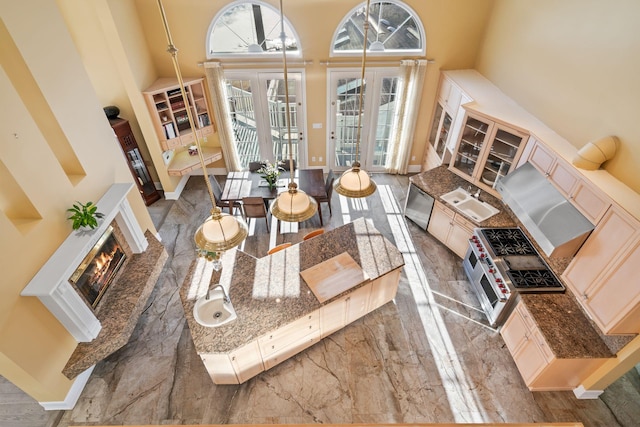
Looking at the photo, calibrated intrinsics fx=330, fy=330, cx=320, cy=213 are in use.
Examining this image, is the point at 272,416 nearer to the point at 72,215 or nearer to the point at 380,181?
the point at 72,215

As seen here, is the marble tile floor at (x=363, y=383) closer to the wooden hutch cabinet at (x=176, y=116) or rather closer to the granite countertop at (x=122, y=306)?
the granite countertop at (x=122, y=306)

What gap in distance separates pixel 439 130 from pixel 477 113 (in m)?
1.65

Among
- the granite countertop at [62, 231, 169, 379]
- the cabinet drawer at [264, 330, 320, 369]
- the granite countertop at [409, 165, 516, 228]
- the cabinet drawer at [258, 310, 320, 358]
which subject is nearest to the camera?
the cabinet drawer at [258, 310, 320, 358]

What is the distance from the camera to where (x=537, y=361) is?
390 centimetres

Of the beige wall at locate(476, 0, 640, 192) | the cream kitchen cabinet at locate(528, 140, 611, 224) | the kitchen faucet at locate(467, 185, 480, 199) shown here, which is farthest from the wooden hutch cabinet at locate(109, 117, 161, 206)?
the beige wall at locate(476, 0, 640, 192)

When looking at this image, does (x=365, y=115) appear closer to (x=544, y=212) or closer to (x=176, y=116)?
(x=176, y=116)

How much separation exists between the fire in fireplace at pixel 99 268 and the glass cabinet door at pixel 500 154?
582 centimetres

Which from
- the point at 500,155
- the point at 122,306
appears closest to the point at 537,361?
the point at 500,155

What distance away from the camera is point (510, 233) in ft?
16.3

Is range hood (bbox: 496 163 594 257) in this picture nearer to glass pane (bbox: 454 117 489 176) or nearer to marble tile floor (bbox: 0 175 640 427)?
glass pane (bbox: 454 117 489 176)

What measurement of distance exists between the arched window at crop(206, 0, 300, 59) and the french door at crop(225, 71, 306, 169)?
17.1 inches

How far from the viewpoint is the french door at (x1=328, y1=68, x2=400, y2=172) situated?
6863 millimetres

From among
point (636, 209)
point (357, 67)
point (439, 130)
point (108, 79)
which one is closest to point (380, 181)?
point (439, 130)

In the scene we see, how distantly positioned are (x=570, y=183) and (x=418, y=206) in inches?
106
